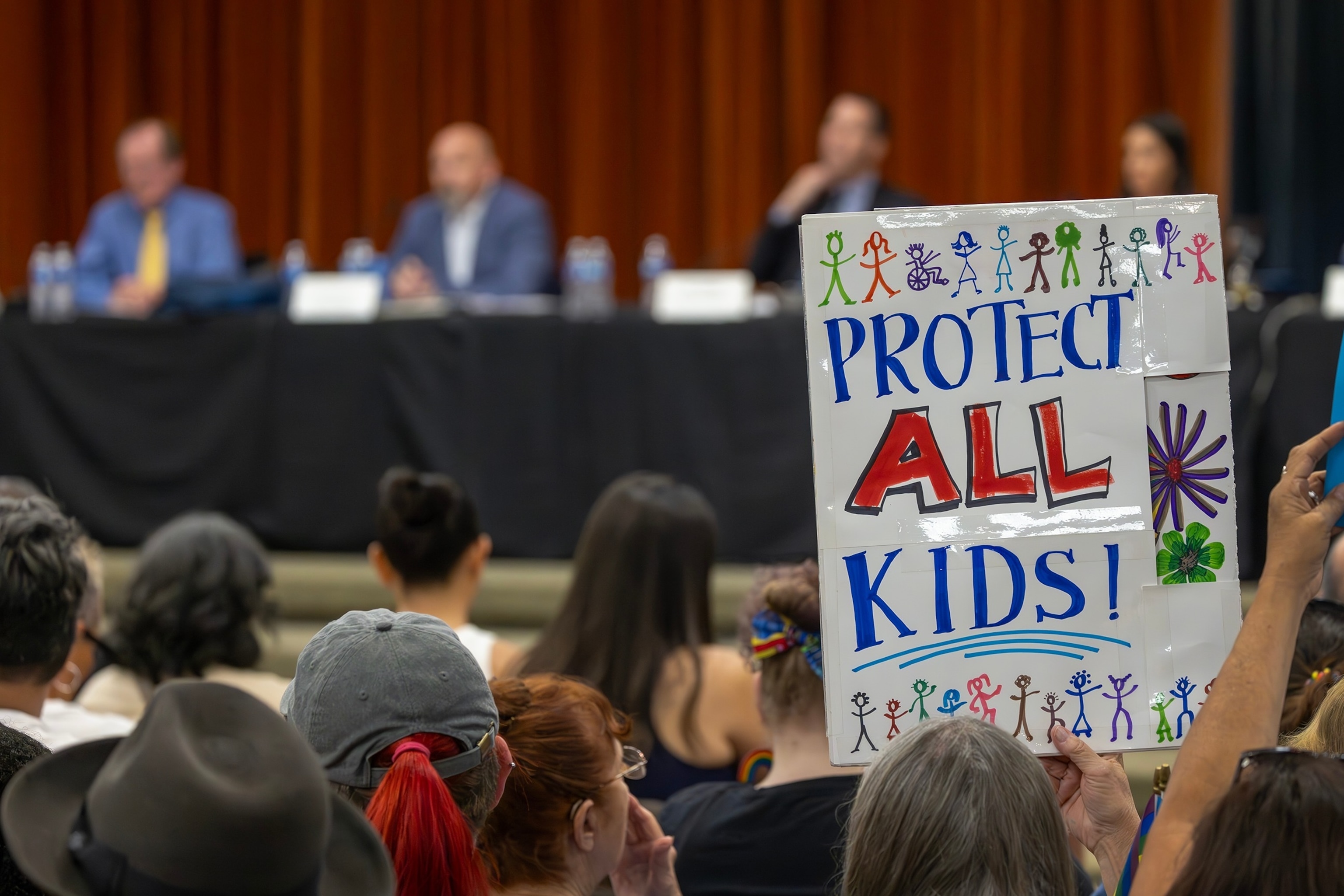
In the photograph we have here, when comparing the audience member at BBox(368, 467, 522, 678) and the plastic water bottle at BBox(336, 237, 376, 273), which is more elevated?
the plastic water bottle at BBox(336, 237, 376, 273)

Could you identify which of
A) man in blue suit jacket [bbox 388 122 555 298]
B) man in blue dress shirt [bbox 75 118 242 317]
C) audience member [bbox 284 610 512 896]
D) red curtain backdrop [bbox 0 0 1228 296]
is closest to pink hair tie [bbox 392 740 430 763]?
audience member [bbox 284 610 512 896]

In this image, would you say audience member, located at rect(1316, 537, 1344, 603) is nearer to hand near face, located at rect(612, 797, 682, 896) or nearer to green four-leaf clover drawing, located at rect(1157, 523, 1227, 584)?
green four-leaf clover drawing, located at rect(1157, 523, 1227, 584)

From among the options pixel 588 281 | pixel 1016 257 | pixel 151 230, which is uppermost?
pixel 151 230

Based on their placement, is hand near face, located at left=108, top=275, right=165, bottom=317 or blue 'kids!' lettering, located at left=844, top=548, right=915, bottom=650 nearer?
blue 'kids!' lettering, located at left=844, top=548, right=915, bottom=650

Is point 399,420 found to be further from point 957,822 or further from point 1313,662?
point 957,822

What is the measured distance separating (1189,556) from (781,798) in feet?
1.87

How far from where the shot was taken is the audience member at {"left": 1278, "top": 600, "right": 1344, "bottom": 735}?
66.5 inches

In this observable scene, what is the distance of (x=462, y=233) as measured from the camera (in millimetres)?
5691

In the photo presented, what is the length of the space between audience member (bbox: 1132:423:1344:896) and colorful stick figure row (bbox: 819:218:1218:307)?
9.9 inches

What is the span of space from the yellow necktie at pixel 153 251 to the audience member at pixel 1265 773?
498 centimetres

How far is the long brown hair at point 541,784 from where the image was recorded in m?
1.43

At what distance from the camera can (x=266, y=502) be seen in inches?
186

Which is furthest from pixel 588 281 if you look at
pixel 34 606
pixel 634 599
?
pixel 34 606

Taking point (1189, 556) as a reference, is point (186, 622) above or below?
below
